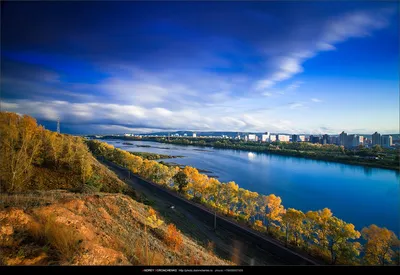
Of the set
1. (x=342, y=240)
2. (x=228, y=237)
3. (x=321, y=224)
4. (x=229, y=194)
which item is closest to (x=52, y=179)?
(x=228, y=237)

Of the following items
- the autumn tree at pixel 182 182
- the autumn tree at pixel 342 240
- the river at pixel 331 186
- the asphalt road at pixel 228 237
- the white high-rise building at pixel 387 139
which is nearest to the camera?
the white high-rise building at pixel 387 139

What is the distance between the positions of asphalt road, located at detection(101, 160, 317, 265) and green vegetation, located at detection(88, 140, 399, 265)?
406mm

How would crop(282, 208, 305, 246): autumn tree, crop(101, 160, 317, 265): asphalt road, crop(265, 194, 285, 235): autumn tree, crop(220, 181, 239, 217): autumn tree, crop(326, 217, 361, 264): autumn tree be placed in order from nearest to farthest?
crop(326, 217, 361, 264): autumn tree < crop(101, 160, 317, 265): asphalt road < crop(282, 208, 305, 246): autumn tree < crop(265, 194, 285, 235): autumn tree < crop(220, 181, 239, 217): autumn tree

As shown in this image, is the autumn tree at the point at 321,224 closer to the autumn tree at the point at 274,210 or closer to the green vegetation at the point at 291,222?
the green vegetation at the point at 291,222

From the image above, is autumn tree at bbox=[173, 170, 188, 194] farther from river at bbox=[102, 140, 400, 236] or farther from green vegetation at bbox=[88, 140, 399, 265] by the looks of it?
river at bbox=[102, 140, 400, 236]

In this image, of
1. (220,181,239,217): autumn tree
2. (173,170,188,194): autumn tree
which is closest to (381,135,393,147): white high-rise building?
(220,181,239,217): autumn tree

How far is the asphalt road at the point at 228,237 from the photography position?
4832mm

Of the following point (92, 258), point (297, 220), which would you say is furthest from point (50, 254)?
point (297, 220)

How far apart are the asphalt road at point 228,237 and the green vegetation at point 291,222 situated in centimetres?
41

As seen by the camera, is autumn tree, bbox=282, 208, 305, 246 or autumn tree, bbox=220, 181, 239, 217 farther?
autumn tree, bbox=220, 181, 239, 217

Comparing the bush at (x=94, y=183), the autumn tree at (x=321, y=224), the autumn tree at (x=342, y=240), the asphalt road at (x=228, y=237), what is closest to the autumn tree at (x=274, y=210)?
the asphalt road at (x=228, y=237)

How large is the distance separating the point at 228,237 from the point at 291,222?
A: 2014mm

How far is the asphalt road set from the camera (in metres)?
4.83
